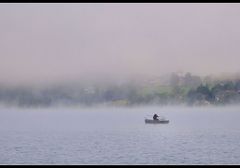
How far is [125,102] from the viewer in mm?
3504

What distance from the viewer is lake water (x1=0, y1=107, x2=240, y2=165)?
3.39m

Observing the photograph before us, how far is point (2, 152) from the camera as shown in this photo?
133 inches

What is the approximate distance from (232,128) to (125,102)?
0.83 meters

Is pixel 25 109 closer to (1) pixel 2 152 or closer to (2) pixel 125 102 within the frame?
(1) pixel 2 152

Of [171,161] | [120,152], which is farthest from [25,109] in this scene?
[171,161]

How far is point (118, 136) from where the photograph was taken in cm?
347

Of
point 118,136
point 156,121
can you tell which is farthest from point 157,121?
point 118,136

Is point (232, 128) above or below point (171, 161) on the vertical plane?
above

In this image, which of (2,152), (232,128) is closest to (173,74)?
(232,128)

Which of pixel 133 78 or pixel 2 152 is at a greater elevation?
pixel 133 78

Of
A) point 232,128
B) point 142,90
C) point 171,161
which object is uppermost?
point 142,90

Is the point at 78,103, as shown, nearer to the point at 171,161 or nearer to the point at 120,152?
the point at 120,152

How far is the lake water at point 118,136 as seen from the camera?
3.39 meters

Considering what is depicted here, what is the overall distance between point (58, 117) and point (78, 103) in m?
0.18
